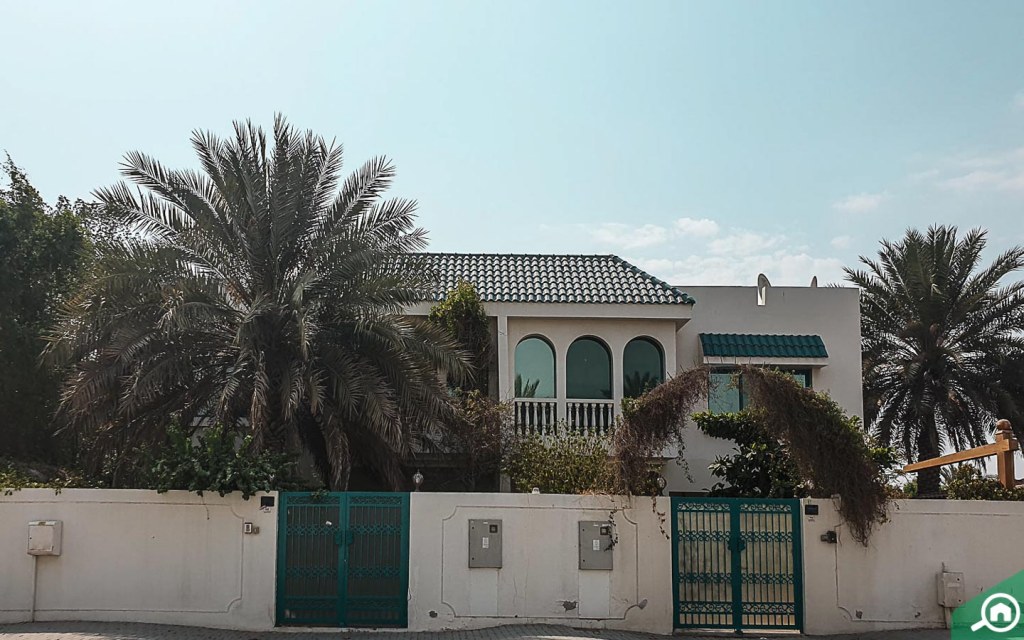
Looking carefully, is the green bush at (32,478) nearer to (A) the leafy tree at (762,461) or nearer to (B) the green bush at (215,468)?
(B) the green bush at (215,468)

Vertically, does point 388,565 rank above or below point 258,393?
below

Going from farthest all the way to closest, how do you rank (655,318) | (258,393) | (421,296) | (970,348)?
(970,348) → (655,318) → (421,296) → (258,393)

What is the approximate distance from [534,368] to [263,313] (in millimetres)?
7739

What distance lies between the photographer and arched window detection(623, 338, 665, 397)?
71.9ft

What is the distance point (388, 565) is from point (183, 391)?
16.1ft

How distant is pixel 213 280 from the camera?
53.7 feet

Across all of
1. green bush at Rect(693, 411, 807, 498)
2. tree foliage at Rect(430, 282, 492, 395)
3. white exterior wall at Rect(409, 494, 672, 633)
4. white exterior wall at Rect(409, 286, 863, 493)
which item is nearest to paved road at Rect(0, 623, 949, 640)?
white exterior wall at Rect(409, 494, 672, 633)

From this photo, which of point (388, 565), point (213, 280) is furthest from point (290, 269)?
point (388, 565)

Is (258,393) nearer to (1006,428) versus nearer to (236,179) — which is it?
(236,179)

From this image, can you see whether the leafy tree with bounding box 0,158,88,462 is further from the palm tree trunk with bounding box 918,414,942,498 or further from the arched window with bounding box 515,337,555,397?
the palm tree trunk with bounding box 918,414,942,498

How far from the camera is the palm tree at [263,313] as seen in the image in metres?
15.7

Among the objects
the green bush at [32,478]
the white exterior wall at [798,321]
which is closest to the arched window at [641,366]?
the white exterior wall at [798,321]

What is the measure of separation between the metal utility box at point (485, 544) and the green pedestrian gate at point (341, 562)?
0.93m

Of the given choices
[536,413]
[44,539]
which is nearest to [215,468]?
[44,539]
